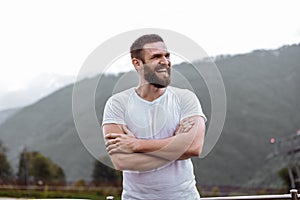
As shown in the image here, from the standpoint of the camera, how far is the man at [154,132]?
100 centimetres

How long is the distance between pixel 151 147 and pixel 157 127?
0.18ft

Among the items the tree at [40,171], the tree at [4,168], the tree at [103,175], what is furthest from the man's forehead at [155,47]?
the tree at [4,168]

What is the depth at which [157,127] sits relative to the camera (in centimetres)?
102

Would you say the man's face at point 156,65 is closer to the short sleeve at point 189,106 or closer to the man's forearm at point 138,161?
the short sleeve at point 189,106

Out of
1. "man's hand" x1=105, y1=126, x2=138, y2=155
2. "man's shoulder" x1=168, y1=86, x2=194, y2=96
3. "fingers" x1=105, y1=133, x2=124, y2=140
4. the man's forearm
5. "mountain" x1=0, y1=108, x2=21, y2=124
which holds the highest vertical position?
"mountain" x1=0, y1=108, x2=21, y2=124

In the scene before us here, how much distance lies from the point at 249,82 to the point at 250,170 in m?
7.16

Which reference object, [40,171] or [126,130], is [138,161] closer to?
[126,130]

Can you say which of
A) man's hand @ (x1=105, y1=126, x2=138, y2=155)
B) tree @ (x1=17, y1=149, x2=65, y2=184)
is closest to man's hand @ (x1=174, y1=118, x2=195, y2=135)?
man's hand @ (x1=105, y1=126, x2=138, y2=155)

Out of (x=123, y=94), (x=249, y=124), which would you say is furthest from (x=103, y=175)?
(x=123, y=94)

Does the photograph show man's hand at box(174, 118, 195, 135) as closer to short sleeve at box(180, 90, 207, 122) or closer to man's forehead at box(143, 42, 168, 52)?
short sleeve at box(180, 90, 207, 122)

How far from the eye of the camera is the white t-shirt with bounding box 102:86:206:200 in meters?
1.02

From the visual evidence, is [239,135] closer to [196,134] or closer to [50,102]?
[50,102]

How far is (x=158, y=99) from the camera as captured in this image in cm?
104

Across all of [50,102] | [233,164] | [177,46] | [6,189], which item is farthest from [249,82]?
[177,46]
